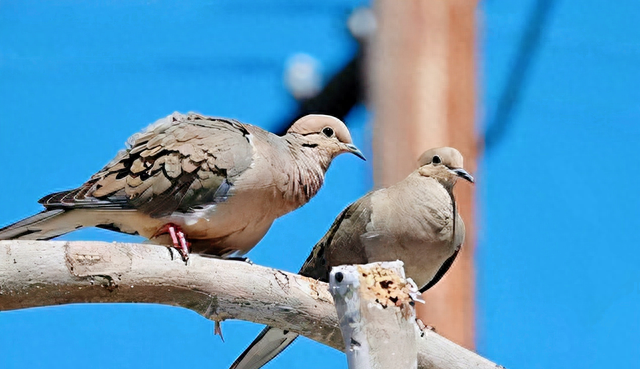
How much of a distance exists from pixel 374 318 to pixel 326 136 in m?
1.08

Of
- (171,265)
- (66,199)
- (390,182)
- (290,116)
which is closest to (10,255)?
(171,265)

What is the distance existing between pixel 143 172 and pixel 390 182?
1498 mm

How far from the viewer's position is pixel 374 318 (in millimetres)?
1682

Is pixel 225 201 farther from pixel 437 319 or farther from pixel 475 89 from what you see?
pixel 475 89

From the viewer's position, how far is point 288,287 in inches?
83.3

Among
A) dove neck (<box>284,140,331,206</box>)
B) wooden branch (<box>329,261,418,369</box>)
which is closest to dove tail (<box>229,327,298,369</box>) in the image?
dove neck (<box>284,140,331,206</box>)

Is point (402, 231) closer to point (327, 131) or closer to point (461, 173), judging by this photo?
point (461, 173)

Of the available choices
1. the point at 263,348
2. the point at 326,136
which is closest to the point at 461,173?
the point at 326,136

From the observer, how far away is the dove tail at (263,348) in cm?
249

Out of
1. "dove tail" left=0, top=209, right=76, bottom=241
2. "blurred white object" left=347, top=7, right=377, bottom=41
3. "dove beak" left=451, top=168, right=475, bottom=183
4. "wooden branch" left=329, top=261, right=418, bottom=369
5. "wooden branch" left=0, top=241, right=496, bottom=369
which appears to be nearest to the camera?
"wooden branch" left=329, top=261, right=418, bottom=369

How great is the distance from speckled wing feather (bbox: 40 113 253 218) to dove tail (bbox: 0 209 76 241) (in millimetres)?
32

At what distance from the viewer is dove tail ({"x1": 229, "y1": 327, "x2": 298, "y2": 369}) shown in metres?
2.49

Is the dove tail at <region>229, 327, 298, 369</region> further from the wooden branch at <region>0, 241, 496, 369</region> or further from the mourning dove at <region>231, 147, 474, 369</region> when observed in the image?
the wooden branch at <region>0, 241, 496, 369</region>

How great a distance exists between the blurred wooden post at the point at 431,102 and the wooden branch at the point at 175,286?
1494mm
